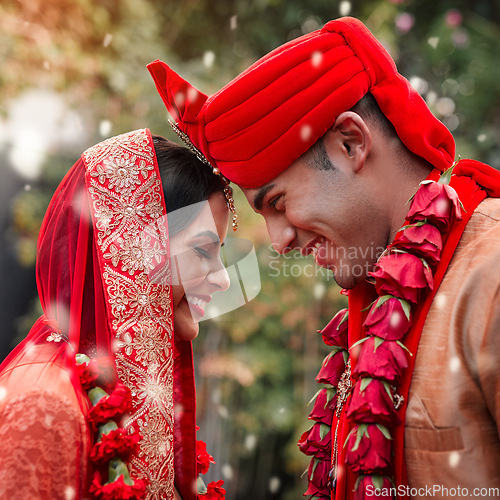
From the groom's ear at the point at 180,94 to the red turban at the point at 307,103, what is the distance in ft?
0.29

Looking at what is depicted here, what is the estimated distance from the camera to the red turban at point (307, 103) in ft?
6.88

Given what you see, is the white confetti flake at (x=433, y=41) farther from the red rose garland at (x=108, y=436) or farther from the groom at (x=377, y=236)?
the red rose garland at (x=108, y=436)

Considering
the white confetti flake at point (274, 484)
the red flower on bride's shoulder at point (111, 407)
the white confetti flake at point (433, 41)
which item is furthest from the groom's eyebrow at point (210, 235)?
the white confetti flake at point (274, 484)

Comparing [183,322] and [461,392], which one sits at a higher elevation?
[183,322]

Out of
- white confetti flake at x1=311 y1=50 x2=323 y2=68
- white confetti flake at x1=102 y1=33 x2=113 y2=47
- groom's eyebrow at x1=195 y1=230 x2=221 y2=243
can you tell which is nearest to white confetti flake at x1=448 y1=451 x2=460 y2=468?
groom's eyebrow at x1=195 y1=230 x2=221 y2=243

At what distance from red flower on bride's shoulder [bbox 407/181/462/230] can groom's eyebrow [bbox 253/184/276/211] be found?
21.8 inches

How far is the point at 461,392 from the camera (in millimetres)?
1703

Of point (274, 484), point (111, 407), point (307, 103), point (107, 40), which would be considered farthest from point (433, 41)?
point (111, 407)

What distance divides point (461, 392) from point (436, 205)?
0.64 meters

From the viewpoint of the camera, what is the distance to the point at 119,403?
6.47 ft

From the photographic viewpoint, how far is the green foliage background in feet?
18.8

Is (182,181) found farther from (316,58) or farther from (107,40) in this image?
(107,40)

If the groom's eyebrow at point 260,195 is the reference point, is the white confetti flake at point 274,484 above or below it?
below

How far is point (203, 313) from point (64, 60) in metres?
4.17
